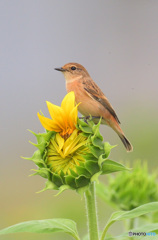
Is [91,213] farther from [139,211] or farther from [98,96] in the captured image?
[98,96]

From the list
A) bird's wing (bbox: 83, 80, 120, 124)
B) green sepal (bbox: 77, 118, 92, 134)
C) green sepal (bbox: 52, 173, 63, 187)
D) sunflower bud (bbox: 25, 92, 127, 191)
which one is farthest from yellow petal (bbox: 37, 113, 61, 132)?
bird's wing (bbox: 83, 80, 120, 124)

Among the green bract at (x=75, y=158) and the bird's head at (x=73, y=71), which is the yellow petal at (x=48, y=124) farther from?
the bird's head at (x=73, y=71)

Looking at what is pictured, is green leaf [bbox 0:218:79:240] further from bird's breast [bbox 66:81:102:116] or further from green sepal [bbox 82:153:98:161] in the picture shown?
bird's breast [bbox 66:81:102:116]

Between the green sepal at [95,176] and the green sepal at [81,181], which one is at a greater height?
the green sepal at [95,176]

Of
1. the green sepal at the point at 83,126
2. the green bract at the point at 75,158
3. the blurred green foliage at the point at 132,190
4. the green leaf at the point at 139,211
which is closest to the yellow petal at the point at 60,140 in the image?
the green bract at the point at 75,158

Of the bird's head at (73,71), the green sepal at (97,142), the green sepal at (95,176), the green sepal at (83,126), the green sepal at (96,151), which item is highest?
the bird's head at (73,71)

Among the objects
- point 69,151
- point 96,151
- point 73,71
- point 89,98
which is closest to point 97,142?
point 96,151
